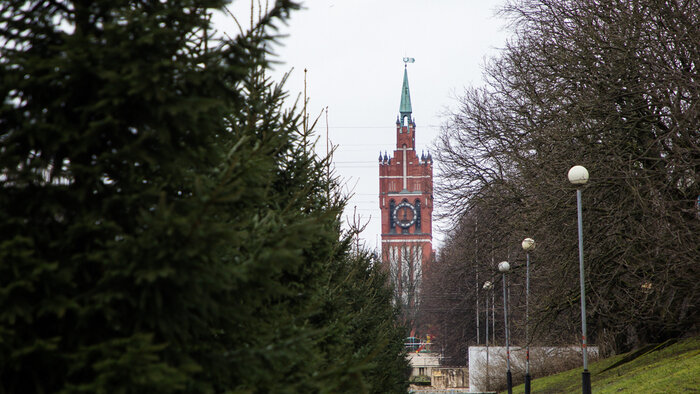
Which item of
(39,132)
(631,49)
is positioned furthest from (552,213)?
(39,132)

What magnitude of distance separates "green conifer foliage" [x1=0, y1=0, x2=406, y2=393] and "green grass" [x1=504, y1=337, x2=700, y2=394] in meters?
11.1

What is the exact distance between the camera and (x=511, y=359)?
100 ft

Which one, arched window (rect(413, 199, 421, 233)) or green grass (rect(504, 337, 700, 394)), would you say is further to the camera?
arched window (rect(413, 199, 421, 233))

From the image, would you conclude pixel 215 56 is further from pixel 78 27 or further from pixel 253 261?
pixel 253 261

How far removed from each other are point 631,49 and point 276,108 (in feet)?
33.0

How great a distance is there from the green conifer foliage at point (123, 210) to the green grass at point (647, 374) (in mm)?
11132

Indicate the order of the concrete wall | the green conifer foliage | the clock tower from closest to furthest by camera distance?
1. the green conifer foliage
2. the concrete wall
3. the clock tower

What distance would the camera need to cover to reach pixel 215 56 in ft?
14.6

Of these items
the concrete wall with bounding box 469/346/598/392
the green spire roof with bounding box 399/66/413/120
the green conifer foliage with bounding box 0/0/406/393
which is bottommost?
the concrete wall with bounding box 469/346/598/392

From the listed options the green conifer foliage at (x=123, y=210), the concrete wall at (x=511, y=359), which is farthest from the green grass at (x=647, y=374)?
the green conifer foliage at (x=123, y=210)

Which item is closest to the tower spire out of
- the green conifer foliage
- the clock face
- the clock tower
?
the clock tower

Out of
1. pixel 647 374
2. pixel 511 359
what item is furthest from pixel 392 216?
pixel 647 374

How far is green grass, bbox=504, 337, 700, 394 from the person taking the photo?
13.7 m

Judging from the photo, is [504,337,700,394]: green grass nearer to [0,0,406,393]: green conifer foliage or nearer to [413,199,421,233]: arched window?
[0,0,406,393]: green conifer foliage
